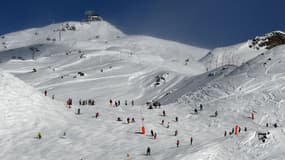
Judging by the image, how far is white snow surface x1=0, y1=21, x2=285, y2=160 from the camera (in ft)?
96.0

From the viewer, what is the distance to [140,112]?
4700 centimetres

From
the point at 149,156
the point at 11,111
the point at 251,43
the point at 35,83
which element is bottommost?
the point at 149,156

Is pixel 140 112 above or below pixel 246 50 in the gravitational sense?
below

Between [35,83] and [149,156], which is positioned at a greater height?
[35,83]

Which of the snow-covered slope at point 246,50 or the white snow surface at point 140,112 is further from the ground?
the snow-covered slope at point 246,50

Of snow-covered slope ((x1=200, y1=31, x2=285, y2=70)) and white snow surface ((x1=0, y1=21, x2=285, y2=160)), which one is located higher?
snow-covered slope ((x1=200, y1=31, x2=285, y2=70))

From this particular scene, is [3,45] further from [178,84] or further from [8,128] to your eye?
[8,128]

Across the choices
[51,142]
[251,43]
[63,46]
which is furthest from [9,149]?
[63,46]

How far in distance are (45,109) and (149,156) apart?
17.6m

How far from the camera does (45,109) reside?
42.0m

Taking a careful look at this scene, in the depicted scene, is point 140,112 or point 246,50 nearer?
point 140,112

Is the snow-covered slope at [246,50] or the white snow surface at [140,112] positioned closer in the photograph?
the white snow surface at [140,112]

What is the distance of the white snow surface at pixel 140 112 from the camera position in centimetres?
2927

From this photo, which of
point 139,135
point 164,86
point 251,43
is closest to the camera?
point 139,135
